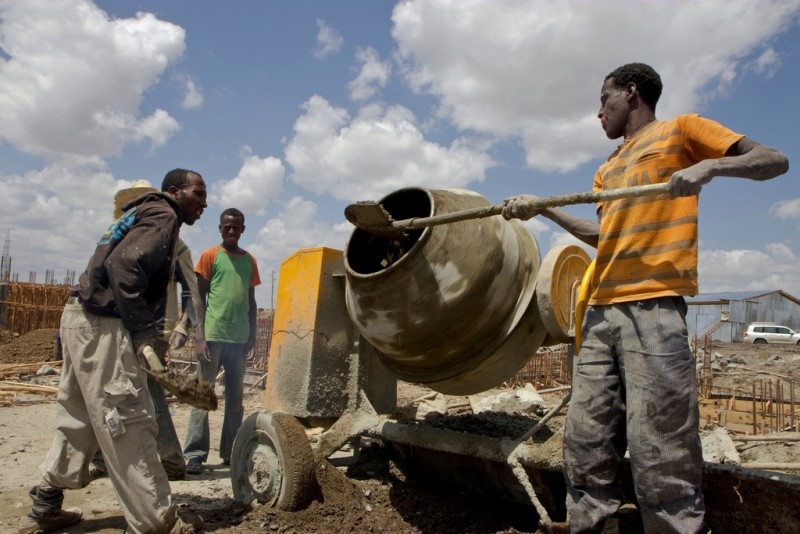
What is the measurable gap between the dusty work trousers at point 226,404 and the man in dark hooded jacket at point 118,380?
1.49 metres

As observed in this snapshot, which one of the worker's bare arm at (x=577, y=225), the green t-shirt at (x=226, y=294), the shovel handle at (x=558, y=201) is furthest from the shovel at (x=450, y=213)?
the green t-shirt at (x=226, y=294)

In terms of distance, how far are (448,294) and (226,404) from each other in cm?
280

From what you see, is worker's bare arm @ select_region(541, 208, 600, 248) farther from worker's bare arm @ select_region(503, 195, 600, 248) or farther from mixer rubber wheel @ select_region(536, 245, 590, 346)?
mixer rubber wheel @ select_region(536, 245, 590, 346)

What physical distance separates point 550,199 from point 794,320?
4400 centimetres

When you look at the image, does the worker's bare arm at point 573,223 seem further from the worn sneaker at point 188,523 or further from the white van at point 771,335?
the white van at point 771,335

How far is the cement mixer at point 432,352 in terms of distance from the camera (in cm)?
259

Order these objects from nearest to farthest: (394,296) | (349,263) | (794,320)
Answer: (394,296) < (349,263) < (794,320)

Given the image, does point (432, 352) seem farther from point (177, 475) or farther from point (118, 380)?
point (177, 475)

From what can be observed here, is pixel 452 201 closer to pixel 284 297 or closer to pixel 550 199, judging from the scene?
pixel 550 199

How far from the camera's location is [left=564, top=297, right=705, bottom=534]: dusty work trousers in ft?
6.42

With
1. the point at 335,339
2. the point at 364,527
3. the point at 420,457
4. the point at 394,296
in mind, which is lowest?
the point at 364,527

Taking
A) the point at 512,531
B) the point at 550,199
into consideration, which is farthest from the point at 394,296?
the point at 512,531

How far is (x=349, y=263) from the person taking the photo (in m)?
2.90

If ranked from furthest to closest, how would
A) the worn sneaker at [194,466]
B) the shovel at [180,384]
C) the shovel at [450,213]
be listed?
the worn sneaker at [194,466] → the shovel at [180,384] → the shovel at [450,213]
